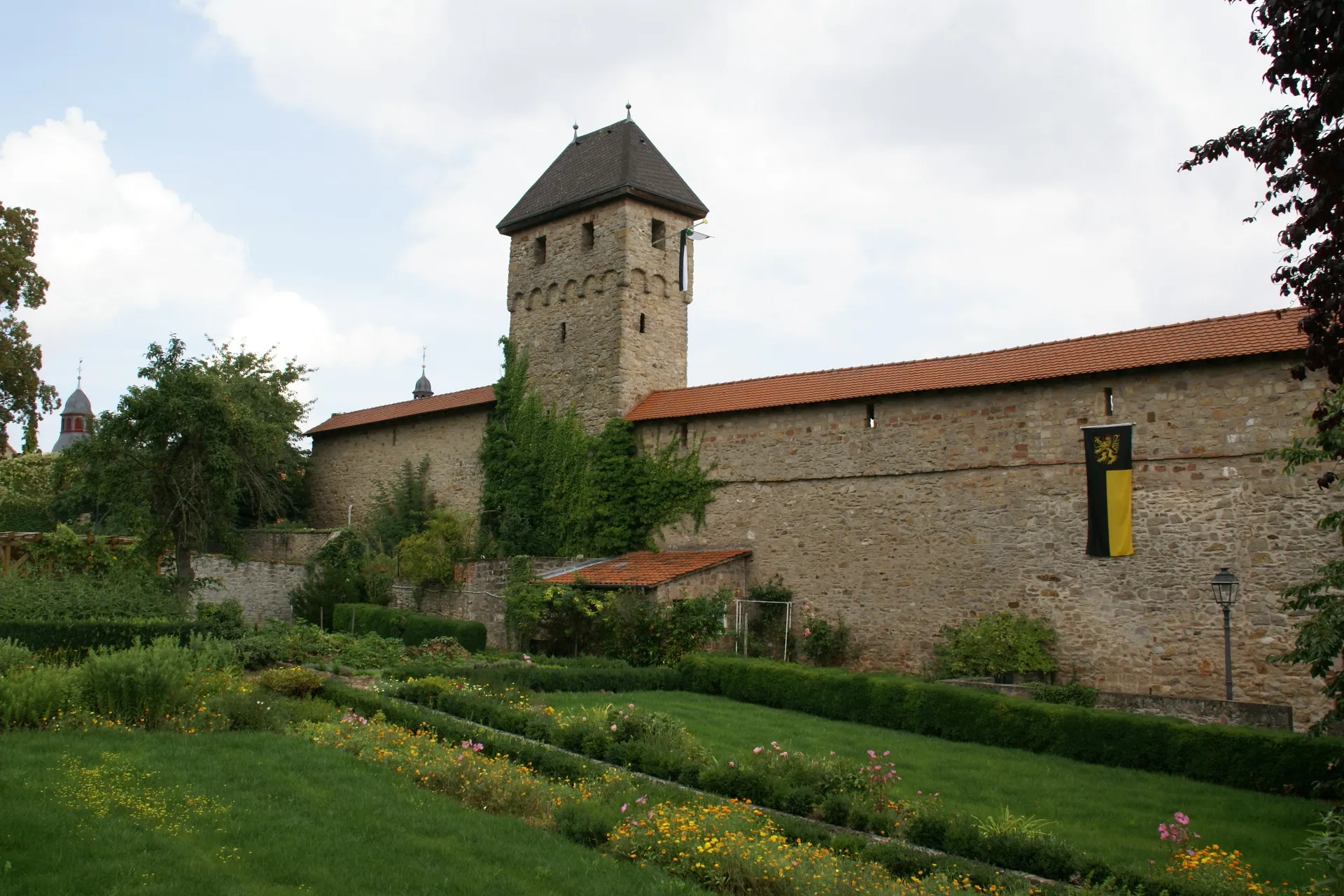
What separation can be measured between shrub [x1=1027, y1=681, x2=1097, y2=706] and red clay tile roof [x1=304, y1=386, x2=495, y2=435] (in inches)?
618

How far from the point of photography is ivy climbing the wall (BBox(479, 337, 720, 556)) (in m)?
22.1

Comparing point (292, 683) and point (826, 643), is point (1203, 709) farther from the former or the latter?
point (292, 683)

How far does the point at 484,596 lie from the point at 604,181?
32.3 feet

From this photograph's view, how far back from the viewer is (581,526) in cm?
2306

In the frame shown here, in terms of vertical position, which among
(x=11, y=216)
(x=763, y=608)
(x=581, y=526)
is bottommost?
(x=763, y=608)

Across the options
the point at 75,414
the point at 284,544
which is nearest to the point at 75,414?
the point at 75,414

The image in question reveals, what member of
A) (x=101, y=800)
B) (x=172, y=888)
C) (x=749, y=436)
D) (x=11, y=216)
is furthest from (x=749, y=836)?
(x=11, y=216)

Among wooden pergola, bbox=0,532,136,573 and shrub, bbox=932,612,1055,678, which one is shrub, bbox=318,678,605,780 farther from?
wooden pergola, bbox=0,532,136,573

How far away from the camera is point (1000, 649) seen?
634 inches

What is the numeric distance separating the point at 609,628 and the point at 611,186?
34.8ft

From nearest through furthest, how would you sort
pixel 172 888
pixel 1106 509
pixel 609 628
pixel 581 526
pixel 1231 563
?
pixel 172 888 < pixel 1231 563 < pixel 1106 509 < pixel 609 628 < pixel 581 526

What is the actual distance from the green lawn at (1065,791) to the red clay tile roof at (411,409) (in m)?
14.0

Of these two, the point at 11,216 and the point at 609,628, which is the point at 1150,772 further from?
the point at 11,216

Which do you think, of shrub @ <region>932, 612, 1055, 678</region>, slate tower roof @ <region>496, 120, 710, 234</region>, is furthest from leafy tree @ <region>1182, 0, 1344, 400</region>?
slate tower roof @ <region>496, 120, 710, 234</region>
